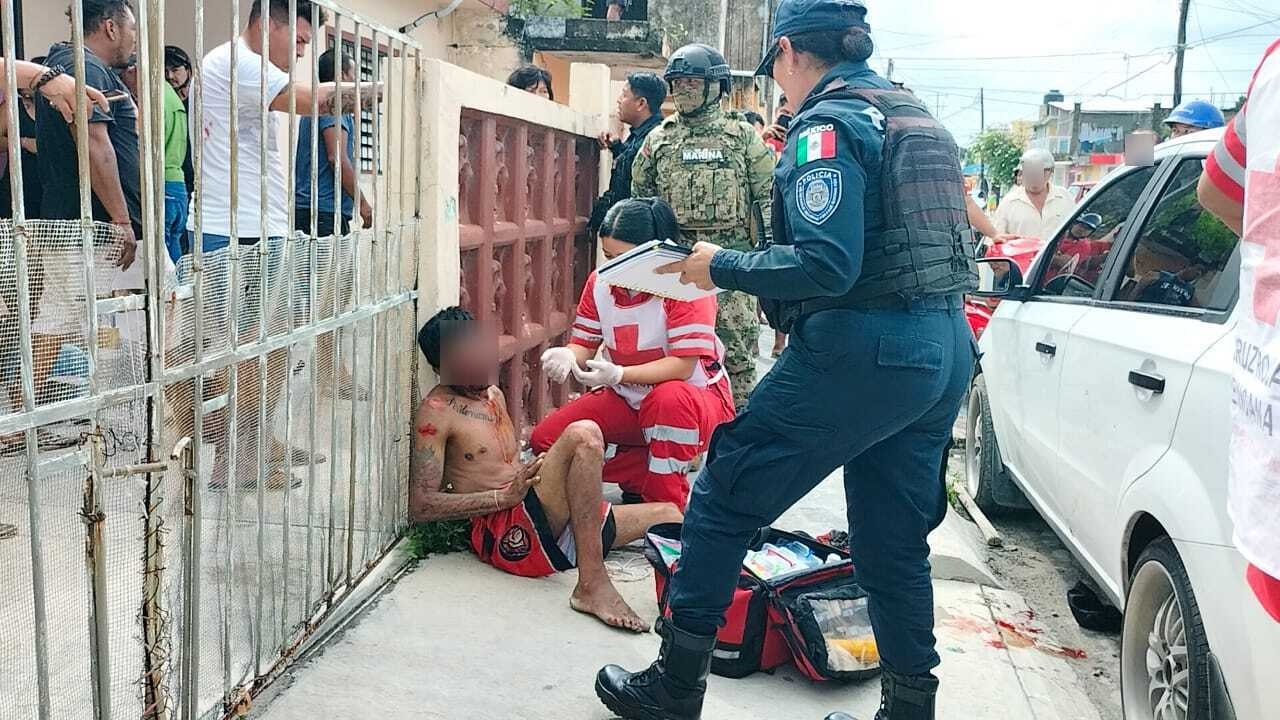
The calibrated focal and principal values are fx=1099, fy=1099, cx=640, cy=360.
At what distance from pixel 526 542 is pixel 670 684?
1041mm

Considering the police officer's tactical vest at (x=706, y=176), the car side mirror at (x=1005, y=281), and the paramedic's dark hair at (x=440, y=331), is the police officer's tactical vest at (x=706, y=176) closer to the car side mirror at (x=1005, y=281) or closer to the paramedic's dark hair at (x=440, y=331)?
the car side mirror at (x=1005, y=281)

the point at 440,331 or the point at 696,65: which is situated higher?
the point at 696,65

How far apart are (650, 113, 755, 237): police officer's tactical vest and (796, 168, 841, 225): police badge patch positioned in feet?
9.32

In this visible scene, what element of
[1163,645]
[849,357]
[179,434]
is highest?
[849,357]

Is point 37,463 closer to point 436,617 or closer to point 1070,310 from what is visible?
point 436,617

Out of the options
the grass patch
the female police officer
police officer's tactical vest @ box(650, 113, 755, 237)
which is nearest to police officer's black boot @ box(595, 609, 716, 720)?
the female police officer

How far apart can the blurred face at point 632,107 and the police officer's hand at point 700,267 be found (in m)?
3.40

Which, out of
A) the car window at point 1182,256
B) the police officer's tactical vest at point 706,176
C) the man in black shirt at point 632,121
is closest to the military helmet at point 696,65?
the police officer's tactical vest at point 706,176

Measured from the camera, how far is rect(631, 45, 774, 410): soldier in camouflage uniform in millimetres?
5254

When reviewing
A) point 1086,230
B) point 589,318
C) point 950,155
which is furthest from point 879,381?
point 1086,230

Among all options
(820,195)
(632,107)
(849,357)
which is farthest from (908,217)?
(632,107)

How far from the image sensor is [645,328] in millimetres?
4191

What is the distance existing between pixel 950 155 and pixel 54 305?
190cm

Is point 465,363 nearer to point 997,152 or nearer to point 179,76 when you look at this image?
point 179,76
